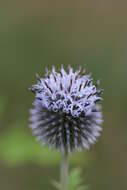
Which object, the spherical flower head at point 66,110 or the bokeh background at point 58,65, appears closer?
the spherical flower head at point 66,110

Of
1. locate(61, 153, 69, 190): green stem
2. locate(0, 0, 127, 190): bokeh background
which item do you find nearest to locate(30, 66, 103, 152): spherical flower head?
locate(61, 153, 69, 190): green stem

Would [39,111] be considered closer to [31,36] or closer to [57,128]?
[57,128]
